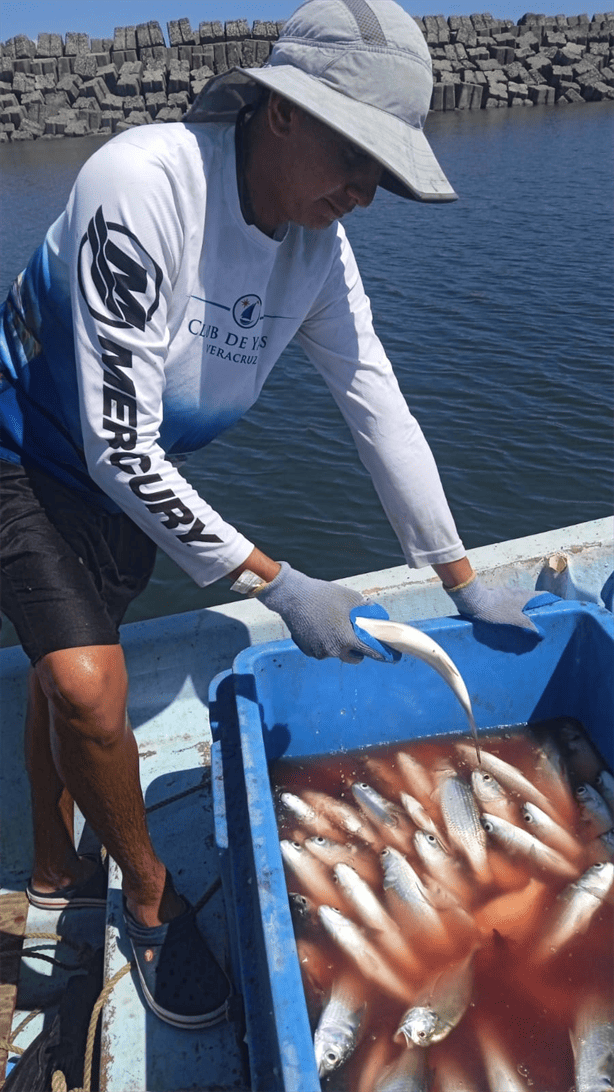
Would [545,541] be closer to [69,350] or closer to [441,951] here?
[441,951]

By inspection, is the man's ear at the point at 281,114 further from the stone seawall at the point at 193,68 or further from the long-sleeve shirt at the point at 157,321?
the stone seawall at the point at 193,68

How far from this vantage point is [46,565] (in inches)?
95.5

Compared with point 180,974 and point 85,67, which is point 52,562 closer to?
point 180,974

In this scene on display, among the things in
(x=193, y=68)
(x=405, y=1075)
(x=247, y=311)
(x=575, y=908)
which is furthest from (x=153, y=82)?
(x=405, y=1075)

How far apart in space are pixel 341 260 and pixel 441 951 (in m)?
2.14

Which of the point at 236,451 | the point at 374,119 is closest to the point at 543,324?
the point at 236,451

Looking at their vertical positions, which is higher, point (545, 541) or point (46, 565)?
point (46, 565)

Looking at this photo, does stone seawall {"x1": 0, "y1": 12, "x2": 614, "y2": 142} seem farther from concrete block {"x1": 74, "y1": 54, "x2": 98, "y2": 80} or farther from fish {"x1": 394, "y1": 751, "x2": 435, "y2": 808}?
fish {"x1": 394, "y1": 751, "x2": 435, "y2": 808}

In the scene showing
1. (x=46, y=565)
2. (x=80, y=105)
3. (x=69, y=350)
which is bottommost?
(x=80, y=105)

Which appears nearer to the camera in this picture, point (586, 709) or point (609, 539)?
point (586, 709)

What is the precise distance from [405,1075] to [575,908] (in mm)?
718

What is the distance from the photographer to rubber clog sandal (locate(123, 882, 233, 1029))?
2.49 metres

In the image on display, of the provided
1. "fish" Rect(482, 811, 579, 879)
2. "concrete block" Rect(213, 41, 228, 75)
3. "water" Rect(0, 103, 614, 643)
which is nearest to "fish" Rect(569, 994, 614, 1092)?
"fish" Rect(482, 811, 579, 879)

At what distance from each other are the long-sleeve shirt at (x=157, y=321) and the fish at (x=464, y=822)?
1166 mm
